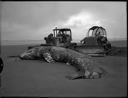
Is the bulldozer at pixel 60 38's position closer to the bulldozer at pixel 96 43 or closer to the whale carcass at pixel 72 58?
the bulldozer at pixel 96 43

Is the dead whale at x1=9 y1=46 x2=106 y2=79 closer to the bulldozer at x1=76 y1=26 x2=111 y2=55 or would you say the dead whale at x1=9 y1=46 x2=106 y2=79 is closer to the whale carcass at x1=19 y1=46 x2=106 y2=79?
the whale carcass at x1=19 y1=46 x2=106 y2=79

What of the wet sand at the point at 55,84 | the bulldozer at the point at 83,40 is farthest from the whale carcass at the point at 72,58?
the bulldozer at the point at 83,40

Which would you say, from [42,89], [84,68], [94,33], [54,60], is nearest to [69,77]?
[84,68]

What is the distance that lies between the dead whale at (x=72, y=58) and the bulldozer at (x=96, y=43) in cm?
371

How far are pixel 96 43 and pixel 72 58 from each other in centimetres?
675

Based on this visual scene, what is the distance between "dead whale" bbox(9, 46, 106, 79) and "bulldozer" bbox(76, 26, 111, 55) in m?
3.71

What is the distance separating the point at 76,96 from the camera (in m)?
3.48

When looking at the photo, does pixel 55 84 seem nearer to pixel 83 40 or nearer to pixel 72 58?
pixel 72 58

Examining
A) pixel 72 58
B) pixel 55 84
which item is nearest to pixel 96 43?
pixel 72 58

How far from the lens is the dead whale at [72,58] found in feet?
16.6

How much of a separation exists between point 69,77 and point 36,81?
0.98m

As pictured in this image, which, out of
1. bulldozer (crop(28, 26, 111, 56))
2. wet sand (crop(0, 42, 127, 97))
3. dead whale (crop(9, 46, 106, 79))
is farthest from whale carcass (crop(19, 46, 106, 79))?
bulldozer (crop(28, 26, 111, 56))

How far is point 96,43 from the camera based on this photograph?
1297 cm

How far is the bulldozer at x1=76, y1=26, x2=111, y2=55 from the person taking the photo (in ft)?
35.8
